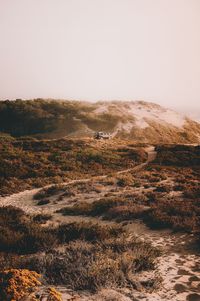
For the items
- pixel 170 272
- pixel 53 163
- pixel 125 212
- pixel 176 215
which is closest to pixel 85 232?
pixel 170 272

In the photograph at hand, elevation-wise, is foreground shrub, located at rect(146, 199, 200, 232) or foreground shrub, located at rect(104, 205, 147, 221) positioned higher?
foreground shrub, located at rect(146, 199, 200, 232)

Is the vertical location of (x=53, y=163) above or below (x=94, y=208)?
below

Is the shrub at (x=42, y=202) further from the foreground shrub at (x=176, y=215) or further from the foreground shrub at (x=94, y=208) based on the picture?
the foreground shrub at (x=176, y=215)

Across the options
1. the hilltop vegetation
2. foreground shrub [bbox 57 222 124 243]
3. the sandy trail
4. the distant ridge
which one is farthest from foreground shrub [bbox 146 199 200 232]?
the distant ridge

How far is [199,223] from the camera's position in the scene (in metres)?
12.5

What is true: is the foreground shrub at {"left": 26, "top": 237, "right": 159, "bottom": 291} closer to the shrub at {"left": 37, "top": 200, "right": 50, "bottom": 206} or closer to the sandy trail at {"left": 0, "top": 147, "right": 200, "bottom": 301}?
the sandy trail at {"left": 0, "top": 147, "right": 200, "bottom": 301}

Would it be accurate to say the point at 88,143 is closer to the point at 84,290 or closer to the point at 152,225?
the point at 152,225

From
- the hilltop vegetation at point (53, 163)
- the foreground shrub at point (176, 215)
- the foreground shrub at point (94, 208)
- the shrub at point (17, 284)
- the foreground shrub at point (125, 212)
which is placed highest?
the shrub at point (17, 284)

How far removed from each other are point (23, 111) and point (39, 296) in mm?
102492

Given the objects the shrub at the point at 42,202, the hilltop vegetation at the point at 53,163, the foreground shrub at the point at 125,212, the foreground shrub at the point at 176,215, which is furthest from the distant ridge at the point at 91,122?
the foreground shrub at the point at 176,215

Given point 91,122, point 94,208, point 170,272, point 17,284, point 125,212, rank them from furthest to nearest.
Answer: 1. point 91,122
2. point 94,208
3. point 125,212
4. point 170,272
5. point 17,284

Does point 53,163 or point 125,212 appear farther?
point 53,163

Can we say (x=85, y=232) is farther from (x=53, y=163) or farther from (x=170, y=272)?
(x=53, y=163)

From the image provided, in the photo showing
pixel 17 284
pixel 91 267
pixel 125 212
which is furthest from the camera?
pixel 125 212
